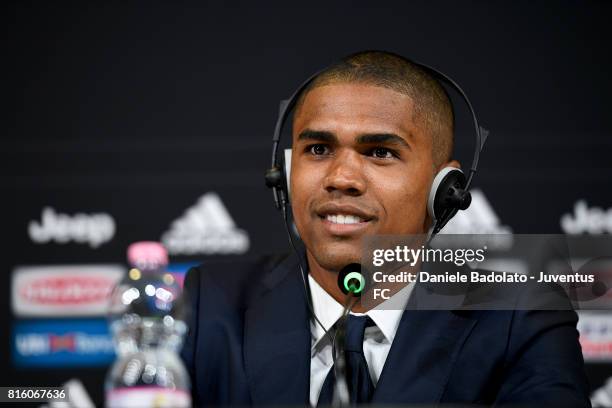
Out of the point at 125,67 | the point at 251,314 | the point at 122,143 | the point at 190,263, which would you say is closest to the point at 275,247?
the point at 190,263

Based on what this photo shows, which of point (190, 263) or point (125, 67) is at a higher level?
point (125, 67)

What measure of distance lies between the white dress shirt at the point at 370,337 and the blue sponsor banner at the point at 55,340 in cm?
114

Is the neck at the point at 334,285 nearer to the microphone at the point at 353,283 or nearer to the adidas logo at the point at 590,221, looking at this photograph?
the microphone at the point at 353,283

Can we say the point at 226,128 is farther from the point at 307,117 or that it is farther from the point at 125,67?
the point at 307,117

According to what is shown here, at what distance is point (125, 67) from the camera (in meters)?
2.73

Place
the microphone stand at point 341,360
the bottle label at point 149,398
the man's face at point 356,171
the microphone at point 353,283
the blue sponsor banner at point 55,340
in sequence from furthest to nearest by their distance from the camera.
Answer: the blue sponsor banner at point 55,340 → the man's face at point 356,171 → the microphone at point 353,283 → the microphone stand at point 341,360 → the bottle label at point 149,398

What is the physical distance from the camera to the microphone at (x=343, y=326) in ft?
3.83

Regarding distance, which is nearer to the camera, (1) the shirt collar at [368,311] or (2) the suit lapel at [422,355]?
(2) the suit lapel at [422,355]

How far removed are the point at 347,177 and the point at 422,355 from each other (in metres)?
0.33

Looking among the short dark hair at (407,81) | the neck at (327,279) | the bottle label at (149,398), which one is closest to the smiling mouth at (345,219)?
the neck at (327,279)

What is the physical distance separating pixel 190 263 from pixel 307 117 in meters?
1.02

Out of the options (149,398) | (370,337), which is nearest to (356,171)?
(370,337)

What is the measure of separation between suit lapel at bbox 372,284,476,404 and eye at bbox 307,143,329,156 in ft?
1.03

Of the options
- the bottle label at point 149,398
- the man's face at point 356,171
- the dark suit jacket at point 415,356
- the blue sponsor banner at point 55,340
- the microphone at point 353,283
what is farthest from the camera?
the blue sponsor banner at point 55,340
